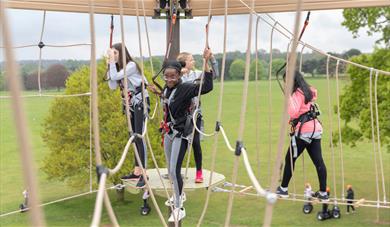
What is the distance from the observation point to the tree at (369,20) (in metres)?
11.1

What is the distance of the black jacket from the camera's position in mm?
3617

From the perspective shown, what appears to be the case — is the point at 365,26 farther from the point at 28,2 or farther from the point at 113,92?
the point at 28,2

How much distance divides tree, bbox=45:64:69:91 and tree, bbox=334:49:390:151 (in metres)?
9.86

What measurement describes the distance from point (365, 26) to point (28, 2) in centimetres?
873

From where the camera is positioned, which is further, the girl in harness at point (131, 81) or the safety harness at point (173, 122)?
the girl in harness at point (131, 81)

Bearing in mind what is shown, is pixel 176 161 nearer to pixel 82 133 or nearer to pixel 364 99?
pixel 364 99

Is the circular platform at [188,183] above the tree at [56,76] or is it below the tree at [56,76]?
below

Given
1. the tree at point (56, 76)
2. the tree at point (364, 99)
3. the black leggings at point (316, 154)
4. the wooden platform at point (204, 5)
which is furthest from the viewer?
the tree at point (56, 76)

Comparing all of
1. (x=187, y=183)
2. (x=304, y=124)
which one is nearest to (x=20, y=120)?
(x=304, y=124)

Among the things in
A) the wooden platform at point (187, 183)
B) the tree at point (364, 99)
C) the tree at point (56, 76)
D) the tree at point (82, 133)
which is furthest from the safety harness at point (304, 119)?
the tree at point (56, 76)

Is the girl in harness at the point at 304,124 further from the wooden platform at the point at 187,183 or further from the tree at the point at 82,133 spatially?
the tree at the point at 82,133

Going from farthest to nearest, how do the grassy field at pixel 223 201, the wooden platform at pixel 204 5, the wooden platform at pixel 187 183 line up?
the grassy field at pixel 223 201
the wooden platform at pixel 187 183
the wooden platform at pixel 204 5

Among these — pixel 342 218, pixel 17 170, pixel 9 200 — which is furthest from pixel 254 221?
pixel 17 170

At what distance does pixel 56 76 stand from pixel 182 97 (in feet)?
52.2
